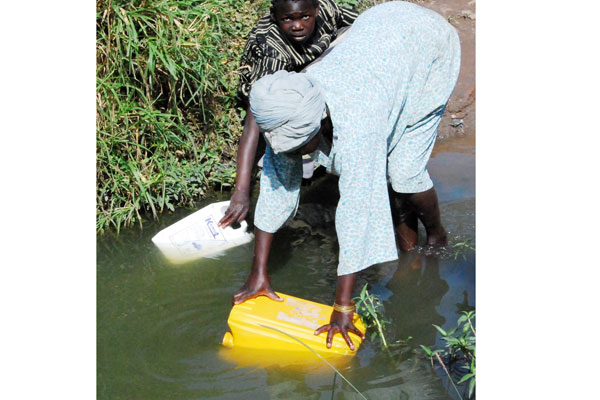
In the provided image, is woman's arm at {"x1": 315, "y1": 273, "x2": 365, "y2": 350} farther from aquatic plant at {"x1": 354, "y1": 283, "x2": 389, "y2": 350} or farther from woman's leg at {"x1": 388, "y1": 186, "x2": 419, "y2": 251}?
woman's leg at {"x1": 388, "y1": 186, "x2": 419, "y2": 251}

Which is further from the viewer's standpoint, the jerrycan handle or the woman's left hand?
the jerrycan handle

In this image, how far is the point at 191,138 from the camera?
452 centimetres

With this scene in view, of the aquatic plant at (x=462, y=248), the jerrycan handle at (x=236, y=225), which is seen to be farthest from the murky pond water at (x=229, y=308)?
the jerrycan handle at (x=236, y=225)

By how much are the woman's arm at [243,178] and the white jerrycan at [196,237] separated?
1.00 ft

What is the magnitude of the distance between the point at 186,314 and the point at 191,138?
1.50 m

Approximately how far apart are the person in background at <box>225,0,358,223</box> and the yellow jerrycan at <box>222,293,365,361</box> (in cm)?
73

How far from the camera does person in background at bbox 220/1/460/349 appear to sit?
2459 mm

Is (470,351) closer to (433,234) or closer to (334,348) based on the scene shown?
(334,348)

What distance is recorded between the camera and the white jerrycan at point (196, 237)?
12.9ft

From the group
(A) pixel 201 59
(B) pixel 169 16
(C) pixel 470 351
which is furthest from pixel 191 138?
(C) pixel 470 351

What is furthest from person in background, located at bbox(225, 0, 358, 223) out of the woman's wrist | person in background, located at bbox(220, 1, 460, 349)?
the woman's wrist

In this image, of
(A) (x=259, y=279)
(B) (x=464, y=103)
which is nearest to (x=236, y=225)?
(A) (x=259, y=279)

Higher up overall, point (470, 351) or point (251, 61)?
point (251, 61)

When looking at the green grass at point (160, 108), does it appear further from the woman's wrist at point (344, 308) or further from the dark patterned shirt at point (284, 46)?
the woman's wrist at point (344, 308)
